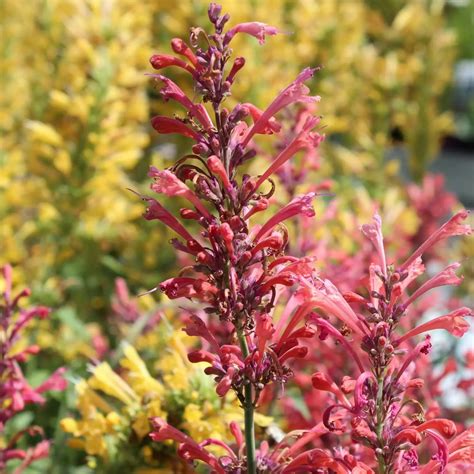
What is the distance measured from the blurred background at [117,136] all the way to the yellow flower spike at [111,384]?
241mm

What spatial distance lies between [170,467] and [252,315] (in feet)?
1.12

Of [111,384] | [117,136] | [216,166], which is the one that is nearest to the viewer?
[216,166]

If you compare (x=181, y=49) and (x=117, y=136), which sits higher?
(x=117, y=136)

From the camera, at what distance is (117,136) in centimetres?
187

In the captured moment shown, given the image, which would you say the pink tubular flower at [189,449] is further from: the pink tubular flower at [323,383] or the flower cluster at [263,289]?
the pink tubular flower at [323,383]

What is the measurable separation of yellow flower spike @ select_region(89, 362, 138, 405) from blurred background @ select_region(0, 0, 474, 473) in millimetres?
241

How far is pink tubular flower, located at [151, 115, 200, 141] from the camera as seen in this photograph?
2.16 ft

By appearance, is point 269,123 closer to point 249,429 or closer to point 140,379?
point 249,429

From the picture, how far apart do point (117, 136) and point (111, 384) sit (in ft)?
3.25

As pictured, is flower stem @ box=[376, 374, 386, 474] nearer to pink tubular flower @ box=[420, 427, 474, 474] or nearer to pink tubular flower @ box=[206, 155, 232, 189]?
pink tubular flower @ box=[420, 427, 474, 474]

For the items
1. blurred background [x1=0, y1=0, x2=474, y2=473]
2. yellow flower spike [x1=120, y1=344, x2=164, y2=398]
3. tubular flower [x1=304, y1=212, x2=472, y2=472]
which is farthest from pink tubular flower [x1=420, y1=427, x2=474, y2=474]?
blurred background [x1=0, y1=0, x2=474, y2=473]

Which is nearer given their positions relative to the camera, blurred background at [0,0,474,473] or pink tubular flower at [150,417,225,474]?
pink tubular flower at [150,417,225,474]

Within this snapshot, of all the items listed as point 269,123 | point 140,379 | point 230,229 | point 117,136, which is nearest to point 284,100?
point 269,123

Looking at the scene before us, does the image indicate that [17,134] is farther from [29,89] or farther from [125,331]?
[125,331]
